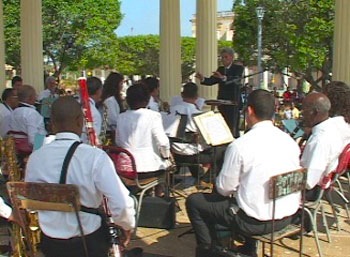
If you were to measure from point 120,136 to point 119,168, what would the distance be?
0.52 meters

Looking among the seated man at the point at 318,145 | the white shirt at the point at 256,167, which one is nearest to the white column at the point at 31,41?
the seated man at the point at 318,145

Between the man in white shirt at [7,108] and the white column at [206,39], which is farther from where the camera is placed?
the white column at [206,39]

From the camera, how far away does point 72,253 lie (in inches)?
136

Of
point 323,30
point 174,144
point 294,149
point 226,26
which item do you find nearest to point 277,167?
point 294,149

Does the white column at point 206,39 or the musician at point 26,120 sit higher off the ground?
the white column at point 206,39

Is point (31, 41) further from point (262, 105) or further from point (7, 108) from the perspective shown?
point (262, 105)

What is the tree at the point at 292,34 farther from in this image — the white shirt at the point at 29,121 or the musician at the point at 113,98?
the white shirt at the point at 29,121

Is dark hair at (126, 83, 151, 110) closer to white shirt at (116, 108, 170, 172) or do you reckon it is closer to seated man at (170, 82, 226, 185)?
white shirt at (116, 108, 170, 172)

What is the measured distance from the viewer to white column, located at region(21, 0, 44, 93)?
49.8 ft

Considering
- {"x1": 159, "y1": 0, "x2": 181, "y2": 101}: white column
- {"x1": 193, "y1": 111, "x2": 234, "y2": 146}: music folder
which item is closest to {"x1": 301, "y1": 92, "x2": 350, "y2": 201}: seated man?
{"x1": 193, "y1": 111, "x2": 234, "y2": 146}: music folder

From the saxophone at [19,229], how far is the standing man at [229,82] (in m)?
5.28

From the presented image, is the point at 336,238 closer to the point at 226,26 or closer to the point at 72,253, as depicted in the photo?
the point at 72,253

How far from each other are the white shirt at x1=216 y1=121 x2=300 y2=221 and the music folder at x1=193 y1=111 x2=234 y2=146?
1.88 meters

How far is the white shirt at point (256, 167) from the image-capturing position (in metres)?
4.09
